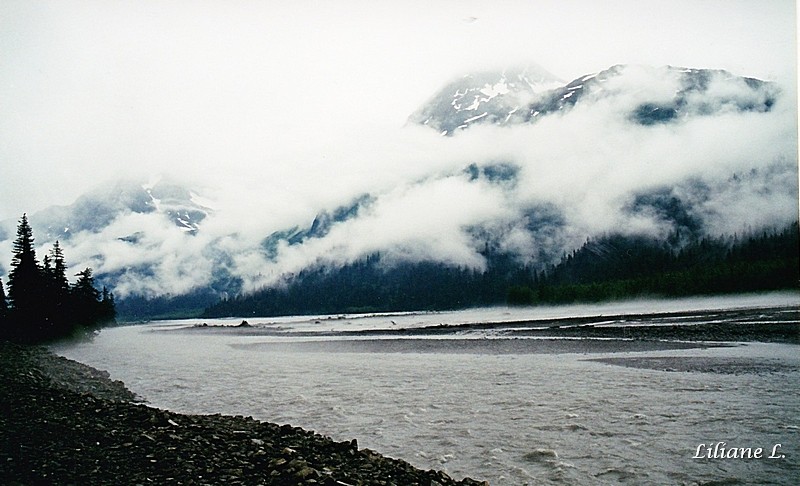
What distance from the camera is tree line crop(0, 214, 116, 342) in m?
16.6

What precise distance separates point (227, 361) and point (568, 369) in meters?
14.4

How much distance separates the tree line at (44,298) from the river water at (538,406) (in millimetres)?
3830

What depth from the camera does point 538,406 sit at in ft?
34.4

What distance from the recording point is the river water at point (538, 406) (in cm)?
685

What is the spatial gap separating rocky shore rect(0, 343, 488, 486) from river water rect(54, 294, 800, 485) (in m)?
1.34

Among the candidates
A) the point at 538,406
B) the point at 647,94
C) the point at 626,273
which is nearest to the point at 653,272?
the point at 626,273

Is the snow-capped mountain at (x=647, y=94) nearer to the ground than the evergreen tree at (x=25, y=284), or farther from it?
farther from it

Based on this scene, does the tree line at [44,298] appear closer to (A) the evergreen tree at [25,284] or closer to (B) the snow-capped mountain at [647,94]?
(A) the evergreen tree at [25,284]

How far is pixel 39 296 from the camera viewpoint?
2048cm

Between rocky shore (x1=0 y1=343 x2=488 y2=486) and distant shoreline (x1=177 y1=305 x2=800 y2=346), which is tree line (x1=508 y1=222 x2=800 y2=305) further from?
rocky shore (x1=0 y1=343 x2=488 y2=486)

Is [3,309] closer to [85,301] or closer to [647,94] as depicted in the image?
[85,301]

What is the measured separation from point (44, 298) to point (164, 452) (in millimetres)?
19189

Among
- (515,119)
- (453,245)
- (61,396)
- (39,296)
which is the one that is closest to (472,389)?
(61,396)

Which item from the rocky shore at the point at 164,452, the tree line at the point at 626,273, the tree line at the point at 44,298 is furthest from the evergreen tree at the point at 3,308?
the tree line at the point at 626,273
